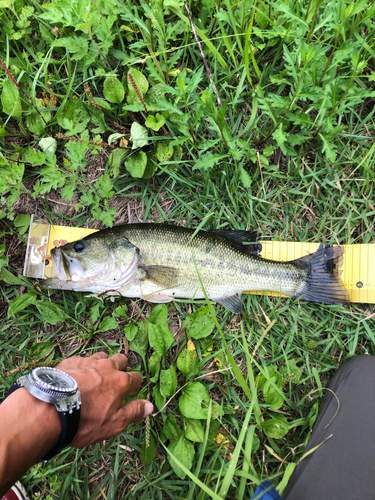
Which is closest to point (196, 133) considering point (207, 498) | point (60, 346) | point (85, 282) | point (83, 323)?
point (85, 282)

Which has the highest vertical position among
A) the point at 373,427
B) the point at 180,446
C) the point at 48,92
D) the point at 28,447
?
the point at 48,92

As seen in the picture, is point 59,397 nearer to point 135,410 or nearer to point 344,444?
point 135,410

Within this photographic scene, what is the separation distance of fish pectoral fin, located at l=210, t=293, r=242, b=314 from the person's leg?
108 cm

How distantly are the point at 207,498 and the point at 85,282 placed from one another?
2.20 metres

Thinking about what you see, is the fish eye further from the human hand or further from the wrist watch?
the wrist watch

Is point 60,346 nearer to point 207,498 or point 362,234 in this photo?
point 207,498

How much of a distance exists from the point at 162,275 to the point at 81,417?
133cm

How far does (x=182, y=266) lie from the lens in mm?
3018

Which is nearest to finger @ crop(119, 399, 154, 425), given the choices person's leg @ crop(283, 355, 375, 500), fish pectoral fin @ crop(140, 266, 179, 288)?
fish pectoral fin @ crop(140, 266, 179, 288)

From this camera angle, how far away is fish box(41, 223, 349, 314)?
2.99 meters

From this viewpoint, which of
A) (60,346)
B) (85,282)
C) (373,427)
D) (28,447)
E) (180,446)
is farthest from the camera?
(60,346)

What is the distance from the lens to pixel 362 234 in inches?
122

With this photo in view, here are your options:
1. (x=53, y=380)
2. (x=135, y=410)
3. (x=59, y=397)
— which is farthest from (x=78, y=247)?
(x=135, y=410)

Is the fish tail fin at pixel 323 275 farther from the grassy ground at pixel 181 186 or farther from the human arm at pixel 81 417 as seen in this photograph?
the human arm at pixel 81 417
